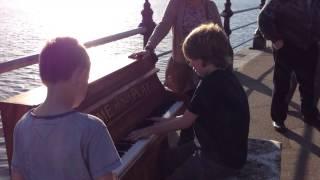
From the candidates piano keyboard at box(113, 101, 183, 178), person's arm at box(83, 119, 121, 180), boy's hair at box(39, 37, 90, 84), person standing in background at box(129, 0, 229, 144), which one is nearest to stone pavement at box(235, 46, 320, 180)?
person standing in background at box(129, 0, 229, 144)

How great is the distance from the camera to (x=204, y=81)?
3104 millimetres

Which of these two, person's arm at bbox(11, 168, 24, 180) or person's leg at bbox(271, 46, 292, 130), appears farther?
person's leg at bbox(271, 46, 292, 130)

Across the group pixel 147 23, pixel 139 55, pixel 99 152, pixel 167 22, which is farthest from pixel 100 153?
pixel 147 23

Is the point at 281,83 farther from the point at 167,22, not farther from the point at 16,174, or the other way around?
the point at 16,174

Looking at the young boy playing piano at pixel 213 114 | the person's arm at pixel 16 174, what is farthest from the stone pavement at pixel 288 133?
the person's arm at pixel 16 174

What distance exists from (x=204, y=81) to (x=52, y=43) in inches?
54.6

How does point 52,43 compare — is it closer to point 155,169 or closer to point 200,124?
point 200,124

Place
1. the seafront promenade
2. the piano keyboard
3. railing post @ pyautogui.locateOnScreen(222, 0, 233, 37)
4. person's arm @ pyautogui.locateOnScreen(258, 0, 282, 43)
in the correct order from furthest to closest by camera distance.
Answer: railing post @ pyautogui.locateOnScreen(222, 0, 233, 37)
person's arm @ pyautogui.locateOnScreen(258, 0, 282, 43)
the seafront promenade
the piano keyboard

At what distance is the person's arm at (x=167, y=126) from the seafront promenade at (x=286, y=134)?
149 cm

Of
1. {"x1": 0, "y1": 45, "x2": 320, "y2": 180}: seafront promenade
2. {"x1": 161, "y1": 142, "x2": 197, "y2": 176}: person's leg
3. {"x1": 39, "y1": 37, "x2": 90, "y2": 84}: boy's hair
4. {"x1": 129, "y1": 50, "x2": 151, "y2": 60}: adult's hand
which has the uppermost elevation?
{"x1": 39, "y1": 37, "x2": 90, "y2": 84}: boy's hair

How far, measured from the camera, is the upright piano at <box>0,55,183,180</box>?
2457 mm

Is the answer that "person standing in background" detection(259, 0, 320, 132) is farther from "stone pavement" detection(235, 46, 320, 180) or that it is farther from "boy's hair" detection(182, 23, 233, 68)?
"boy's hair" detection(182, 23, 233, 68)

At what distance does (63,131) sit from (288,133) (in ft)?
12.7

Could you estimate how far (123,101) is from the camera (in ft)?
10.7
